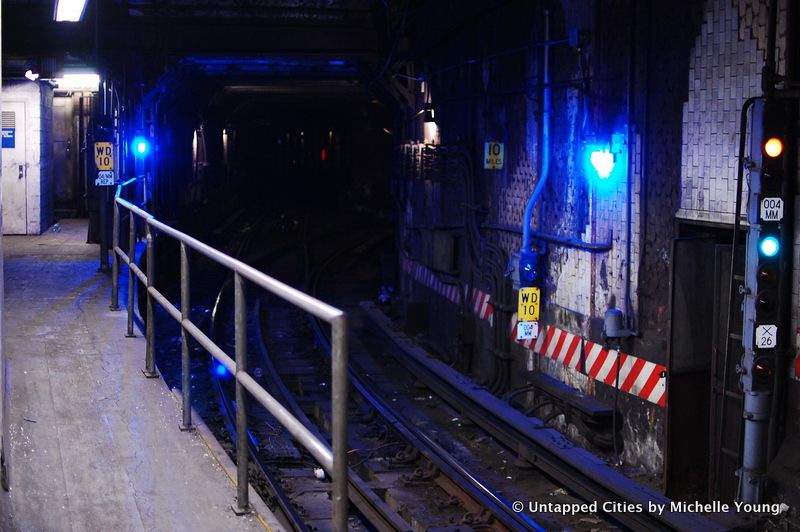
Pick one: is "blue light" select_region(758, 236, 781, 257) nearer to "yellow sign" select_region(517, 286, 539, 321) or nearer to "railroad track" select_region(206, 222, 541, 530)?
"railroad track" select_region(206, 222, 541, 530)

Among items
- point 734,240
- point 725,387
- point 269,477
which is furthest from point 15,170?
point 734,240

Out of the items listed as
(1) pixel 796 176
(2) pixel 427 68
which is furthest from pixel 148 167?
(1) pixel 796 176

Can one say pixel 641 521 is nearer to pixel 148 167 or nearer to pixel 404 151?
pixel 404 151

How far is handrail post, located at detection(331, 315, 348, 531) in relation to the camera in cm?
287

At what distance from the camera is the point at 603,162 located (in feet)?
31.5

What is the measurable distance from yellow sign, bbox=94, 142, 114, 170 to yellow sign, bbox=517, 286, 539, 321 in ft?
21.5

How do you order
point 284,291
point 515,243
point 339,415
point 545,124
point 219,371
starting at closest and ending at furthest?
1. point 339,415
2. point 284,291
3. point 545,124
4. point 515,243
5. point 219,371

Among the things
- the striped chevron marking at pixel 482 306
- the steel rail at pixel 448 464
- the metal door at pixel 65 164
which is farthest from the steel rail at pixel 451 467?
the metal door at pixel 65 164

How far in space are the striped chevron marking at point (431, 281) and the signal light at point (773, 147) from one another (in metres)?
7.62

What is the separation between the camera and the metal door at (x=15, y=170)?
19.1 meters

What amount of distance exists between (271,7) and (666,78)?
10021mm

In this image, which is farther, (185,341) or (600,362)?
(600,362)

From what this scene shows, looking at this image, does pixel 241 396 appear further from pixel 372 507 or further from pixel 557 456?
pixel 557 456

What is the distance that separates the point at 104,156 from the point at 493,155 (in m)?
5.58
